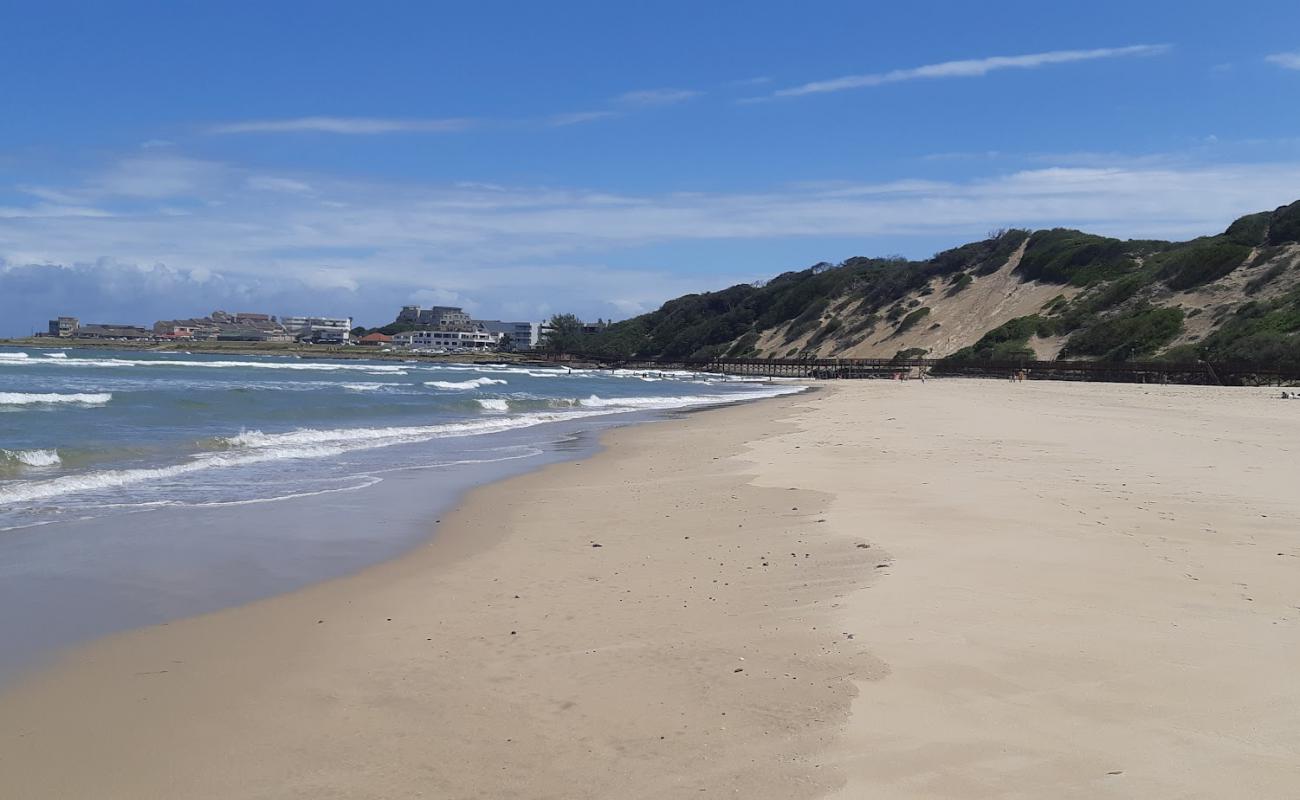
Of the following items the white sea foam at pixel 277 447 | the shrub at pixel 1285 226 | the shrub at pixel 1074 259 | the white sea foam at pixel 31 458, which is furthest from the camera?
the shrub at pixel 1074 259

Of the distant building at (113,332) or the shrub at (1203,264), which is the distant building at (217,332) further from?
the shrub at (1203,264)

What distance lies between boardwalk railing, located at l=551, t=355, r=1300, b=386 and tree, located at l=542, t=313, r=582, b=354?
44276 mm

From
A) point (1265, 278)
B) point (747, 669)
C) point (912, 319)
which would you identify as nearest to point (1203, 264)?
point (1265, 278)

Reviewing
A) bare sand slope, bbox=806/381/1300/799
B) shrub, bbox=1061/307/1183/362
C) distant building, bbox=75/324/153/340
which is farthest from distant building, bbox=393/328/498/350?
bare sand slope, bbox=806/381/1300/799

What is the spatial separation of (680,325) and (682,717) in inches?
4695

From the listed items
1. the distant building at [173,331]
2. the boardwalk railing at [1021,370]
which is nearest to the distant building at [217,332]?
the distant building at [173,331]

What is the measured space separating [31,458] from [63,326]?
670 ft

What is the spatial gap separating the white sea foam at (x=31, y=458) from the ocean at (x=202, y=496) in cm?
3

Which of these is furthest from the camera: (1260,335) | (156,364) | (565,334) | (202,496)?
(565,334)

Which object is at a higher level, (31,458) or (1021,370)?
(1021,370)

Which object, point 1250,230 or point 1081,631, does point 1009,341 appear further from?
point 1081,631

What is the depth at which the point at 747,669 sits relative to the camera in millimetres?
4711

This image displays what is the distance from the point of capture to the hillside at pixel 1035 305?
50.8m

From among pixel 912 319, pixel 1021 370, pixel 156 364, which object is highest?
pixel 912 319
